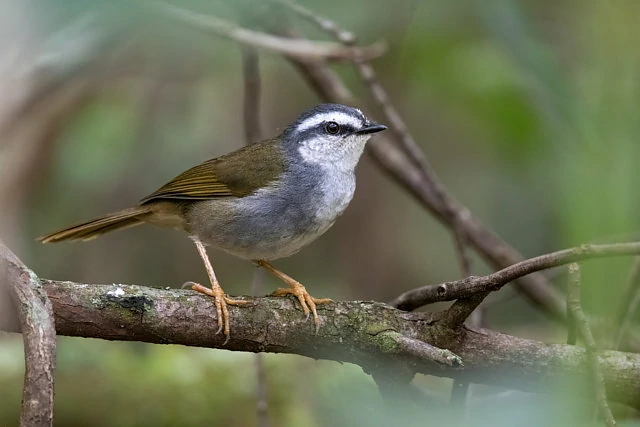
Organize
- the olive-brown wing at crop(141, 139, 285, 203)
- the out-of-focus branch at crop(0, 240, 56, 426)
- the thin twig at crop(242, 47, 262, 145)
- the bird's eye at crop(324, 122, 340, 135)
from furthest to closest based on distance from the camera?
the thin twig at crop(242, 47, 262, 145)
the bird's eye at crop(324, 122, 340, 135)
the olive-brown wing at crop(141, 139, 285, 203)
the out-of-focus branch at crop(0, 240, 56, 426)

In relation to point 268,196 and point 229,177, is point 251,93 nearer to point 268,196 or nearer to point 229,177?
point 229,177

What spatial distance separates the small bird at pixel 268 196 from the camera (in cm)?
362

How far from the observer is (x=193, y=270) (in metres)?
6.76

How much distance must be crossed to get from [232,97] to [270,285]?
1744 millimetres

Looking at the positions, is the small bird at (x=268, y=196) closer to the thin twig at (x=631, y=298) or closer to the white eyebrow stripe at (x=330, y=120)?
the white eyebrow stripe at (x=330, y=120)

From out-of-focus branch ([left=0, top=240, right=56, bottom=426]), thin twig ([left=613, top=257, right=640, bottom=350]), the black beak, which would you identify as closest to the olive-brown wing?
the black beak

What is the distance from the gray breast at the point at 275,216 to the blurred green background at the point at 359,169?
29.5 inches

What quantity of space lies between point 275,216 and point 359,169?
12.1 feet

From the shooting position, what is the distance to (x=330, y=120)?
13.5ft

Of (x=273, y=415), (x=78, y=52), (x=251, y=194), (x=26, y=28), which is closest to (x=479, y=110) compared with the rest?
(x=251, y=194)

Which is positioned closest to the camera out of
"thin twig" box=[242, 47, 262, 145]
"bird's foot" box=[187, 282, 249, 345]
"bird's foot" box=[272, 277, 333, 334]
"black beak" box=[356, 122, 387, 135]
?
"bird's foot" box=[187, 282, 249, 345]

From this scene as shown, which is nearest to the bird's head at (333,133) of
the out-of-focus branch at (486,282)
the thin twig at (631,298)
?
the out-of-focus branch at (486,282)

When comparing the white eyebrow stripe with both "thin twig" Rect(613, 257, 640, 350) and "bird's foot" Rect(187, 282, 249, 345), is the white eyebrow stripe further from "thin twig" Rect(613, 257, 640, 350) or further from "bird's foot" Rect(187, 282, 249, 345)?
"thin twig" Rect(613, 257, 640, 350)

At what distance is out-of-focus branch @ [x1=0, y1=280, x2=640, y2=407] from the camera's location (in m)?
2.60
